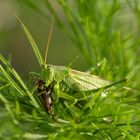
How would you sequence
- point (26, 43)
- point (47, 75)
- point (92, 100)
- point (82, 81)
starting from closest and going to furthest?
1. point (92, 100)
2. point (47, 75)
3. point (82, 81)
4. point (26, 43)

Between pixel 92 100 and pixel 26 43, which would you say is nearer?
pixel 92 100

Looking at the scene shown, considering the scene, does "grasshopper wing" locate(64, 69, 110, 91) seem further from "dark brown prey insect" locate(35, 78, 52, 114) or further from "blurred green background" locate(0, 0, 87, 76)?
"blurred green background" locate(0, 0, 87, 76)

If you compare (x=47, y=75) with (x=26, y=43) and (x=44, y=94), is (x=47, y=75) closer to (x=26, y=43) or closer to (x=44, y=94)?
(x=44, y=94)

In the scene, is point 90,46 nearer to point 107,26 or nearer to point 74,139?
point 107,26

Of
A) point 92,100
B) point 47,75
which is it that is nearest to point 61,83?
point 47,75

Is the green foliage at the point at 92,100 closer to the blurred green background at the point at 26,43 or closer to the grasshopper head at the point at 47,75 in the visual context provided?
the grasshopper head at the point at 47,75

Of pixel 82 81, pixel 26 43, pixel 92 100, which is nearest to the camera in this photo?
pixel 92 100

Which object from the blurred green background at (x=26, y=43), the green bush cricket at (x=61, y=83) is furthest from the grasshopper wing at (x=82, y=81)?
the blurred green background at (x=26, y=43)
